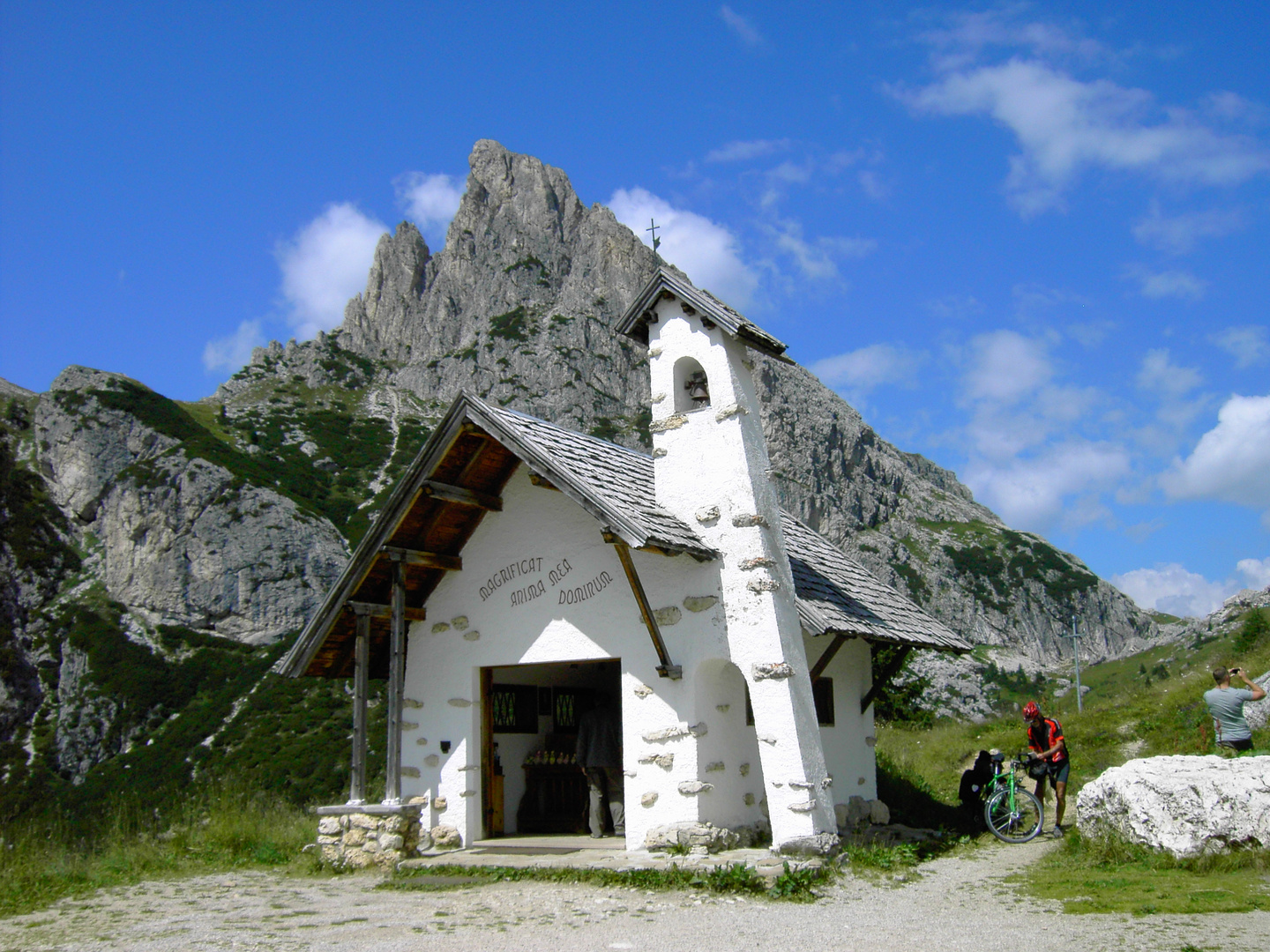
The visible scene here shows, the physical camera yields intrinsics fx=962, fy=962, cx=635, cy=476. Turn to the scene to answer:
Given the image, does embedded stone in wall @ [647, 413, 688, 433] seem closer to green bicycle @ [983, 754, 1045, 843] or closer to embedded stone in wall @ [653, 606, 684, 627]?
embedded stone in wall @ [653, 606, 684, 627]

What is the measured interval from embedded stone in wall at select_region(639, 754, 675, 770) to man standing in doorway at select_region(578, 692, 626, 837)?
1.44 meters

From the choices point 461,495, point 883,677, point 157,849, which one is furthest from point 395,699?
point 883,677

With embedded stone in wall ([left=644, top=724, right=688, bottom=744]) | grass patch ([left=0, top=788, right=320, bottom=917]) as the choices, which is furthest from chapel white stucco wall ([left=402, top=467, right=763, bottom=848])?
grass patch ([left=0, top=788, right=320, bottom=917])

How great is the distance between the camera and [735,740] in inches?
416

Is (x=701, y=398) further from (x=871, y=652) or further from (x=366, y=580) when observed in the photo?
(x=871, y=652)

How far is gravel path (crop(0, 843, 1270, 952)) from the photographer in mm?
6520

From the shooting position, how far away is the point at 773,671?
377 inches

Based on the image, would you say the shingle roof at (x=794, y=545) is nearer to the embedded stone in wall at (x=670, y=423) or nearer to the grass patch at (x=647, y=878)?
the embedded stone in wall at (x=670, y=423)

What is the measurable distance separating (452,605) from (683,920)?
5553mm

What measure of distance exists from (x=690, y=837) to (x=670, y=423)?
4.44 m

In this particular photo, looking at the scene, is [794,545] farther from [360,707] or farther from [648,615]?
[360,707]

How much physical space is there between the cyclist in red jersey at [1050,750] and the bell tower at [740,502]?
11.9 ft

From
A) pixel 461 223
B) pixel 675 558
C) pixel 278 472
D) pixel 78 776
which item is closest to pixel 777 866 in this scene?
pixel 675 558

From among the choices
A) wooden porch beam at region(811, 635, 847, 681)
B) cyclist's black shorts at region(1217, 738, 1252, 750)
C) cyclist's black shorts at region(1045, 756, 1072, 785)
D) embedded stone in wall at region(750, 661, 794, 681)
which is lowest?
cyclist's black shorts at region(1045, 756, 1072, 785)
